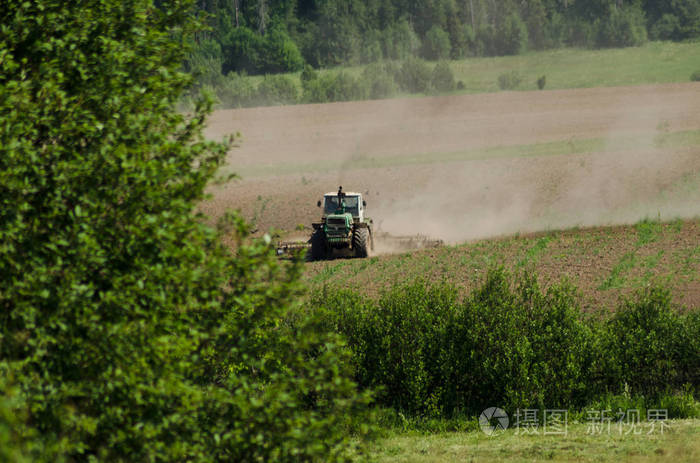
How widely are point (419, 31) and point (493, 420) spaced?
9826 centimetres

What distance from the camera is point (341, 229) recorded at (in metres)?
37.3

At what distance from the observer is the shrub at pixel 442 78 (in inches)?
3514

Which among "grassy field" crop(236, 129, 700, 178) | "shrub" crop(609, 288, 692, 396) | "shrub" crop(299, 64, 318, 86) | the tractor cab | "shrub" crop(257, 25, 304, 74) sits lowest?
"shrub" crop(609, 288, 692, 396)

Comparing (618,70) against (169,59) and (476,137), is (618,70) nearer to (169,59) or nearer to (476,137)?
(476,137)

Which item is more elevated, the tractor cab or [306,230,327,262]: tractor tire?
the tractor cab

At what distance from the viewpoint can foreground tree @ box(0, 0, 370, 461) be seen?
33.4 ft

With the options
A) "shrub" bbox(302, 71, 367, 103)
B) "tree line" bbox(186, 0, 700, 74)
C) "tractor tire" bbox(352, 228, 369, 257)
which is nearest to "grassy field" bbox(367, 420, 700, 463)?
"tractor tire" bbox(352, 228, 369, 257)

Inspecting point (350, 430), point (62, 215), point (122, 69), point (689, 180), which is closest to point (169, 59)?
point (122, 69)

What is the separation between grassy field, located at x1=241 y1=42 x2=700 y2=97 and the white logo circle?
70124 millimetres

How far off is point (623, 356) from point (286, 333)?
1137cm

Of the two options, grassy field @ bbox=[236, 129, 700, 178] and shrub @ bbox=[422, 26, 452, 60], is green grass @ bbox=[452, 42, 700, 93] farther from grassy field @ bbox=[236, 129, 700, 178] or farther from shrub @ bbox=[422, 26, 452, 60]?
grassy field @ bbox=[236, 129, 700, 178]

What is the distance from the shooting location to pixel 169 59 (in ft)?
43.4

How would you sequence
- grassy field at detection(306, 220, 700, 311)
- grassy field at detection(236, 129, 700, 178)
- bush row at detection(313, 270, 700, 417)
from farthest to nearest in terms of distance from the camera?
grassy field at detection(236, 129, 700, 178) → grassy field at detection(306, 220, 700, 311) → bush row at detection(313, 270, 700, 417)

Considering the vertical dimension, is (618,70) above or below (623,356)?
above
